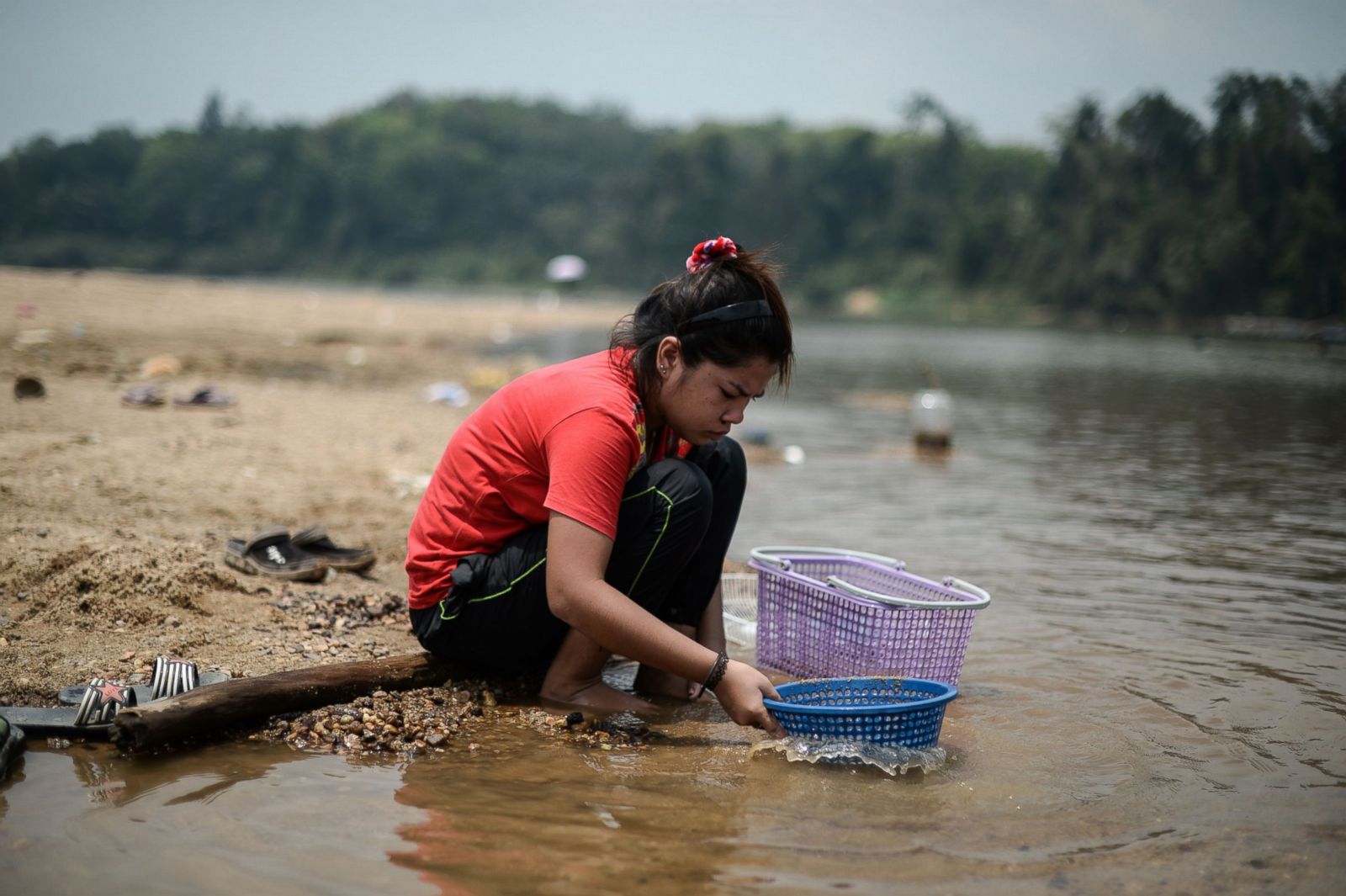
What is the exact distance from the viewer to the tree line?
31719mm

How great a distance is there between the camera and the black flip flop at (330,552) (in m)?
4.56

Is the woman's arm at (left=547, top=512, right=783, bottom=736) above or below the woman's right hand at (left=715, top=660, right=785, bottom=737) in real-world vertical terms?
above

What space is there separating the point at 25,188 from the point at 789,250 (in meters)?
65.7

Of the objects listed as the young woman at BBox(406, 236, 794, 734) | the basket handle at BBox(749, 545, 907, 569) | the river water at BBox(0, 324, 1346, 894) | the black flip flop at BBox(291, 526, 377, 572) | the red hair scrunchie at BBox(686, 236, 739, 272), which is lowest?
the river water at BBox(0, 324, 1346, 894)

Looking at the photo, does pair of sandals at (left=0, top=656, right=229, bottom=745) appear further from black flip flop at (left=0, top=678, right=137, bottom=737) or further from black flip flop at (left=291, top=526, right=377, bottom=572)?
black flip flop at (left=291, top=526, right=377, bottom=572)

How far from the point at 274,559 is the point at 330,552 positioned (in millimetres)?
340

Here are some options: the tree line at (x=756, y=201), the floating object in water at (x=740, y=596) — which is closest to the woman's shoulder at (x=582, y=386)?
the floating object in water at (x=740, y=596)

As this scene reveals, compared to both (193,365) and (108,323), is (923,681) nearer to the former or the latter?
(193,365)

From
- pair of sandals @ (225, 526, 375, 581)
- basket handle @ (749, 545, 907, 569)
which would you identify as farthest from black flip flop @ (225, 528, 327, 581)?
basket handle @ (749, 545, 907, 569)

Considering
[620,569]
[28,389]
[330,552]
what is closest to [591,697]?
[620,569]

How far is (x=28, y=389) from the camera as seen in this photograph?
8.02m

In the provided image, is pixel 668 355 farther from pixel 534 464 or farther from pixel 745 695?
pixel 745 695

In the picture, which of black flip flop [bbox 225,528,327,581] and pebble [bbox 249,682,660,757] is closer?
pebble [bbox 249,682,660,757]

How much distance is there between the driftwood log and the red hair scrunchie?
58.5 inches
